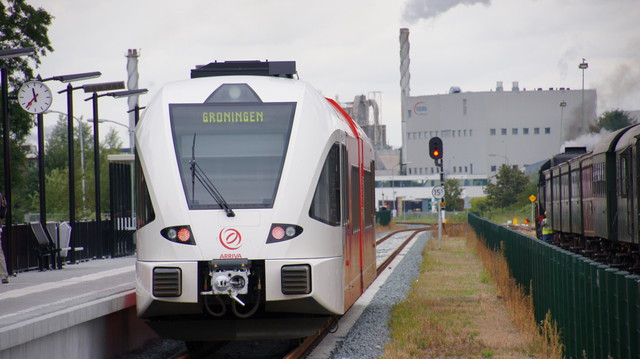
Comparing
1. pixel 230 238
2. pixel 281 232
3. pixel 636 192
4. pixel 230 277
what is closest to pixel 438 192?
pixel 636 192

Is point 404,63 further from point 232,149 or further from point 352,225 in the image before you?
point 232,149

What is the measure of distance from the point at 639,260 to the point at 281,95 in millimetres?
10589

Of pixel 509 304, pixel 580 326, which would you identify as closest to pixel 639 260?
pixel 509 304

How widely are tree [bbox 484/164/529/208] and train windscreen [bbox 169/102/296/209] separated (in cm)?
8535

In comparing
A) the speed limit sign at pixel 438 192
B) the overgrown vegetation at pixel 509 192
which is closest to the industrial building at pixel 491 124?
the overgrown vegetation at pixel 509 192

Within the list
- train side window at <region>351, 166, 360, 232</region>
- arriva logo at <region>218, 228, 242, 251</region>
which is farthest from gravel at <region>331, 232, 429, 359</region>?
arriva logo at <region>218, 228, 242, 251</region>

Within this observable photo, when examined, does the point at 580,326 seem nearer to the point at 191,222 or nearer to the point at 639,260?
the point at 191,222

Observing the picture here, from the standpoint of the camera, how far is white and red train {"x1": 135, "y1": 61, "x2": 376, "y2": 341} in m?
10.1

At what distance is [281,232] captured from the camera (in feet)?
33.7

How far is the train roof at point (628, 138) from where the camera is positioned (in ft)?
59.5

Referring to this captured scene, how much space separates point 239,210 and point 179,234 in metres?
0.66

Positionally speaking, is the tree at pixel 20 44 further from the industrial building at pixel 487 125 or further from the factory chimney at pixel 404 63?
the industrial building at pixel 487 125

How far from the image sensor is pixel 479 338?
12969 millimetres

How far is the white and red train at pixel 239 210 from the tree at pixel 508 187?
279 ft
